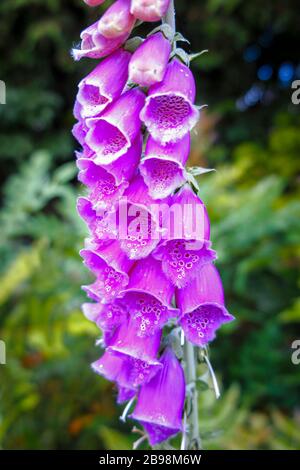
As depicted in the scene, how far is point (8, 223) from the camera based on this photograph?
133 inches

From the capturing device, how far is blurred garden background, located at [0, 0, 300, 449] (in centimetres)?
238

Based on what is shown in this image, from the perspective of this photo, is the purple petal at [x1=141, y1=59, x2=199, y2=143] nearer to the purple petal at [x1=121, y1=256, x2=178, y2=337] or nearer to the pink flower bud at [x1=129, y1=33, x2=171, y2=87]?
the pink flower bud at [x1=129, y1=33, x2=171, y2=87]

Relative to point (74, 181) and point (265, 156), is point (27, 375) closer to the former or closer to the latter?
point (265, 156)

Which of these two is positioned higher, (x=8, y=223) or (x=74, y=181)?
(x=74, y=181)

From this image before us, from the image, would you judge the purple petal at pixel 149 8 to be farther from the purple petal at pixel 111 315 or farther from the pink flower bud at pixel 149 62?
the purple petal at pixel 111 315

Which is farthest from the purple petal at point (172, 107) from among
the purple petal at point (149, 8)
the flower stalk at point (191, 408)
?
the flower stalk at point (191, 408)

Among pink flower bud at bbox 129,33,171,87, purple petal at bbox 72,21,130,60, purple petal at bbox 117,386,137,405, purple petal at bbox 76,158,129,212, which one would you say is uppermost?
purple petal at bbox 72,21,130,60

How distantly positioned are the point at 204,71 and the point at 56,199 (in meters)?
2.41

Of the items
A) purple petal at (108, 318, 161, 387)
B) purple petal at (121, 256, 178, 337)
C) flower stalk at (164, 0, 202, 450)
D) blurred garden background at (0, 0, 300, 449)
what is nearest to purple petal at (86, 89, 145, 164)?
purple petal at (121, 256, 178, 337)

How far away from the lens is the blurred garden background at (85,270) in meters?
2.38

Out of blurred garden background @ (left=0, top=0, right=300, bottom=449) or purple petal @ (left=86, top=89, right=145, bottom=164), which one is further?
blurred garden background @ (left=0, top=0, right=300, bottom=449)

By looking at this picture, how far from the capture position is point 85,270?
2904 mm

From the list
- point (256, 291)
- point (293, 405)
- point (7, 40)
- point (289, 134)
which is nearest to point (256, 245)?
point (256, 291)

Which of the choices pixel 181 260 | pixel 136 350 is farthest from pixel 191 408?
pixel 181 260
